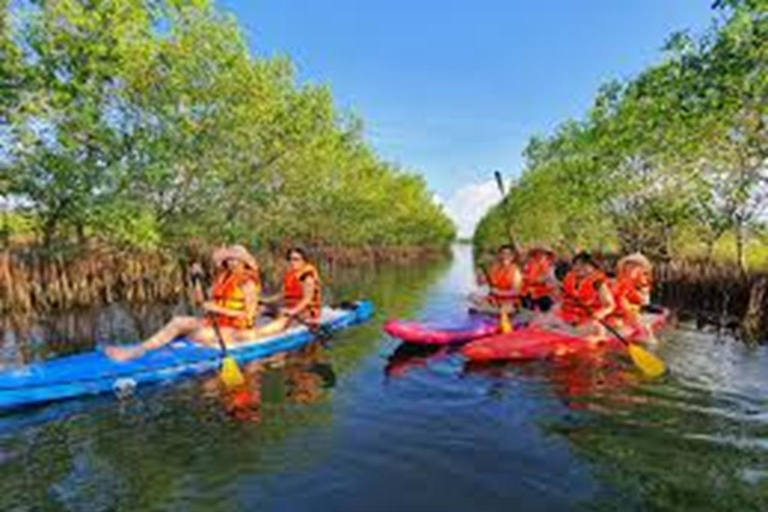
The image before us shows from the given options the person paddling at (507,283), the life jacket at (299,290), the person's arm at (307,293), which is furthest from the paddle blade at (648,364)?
the life jacket at (299,290)

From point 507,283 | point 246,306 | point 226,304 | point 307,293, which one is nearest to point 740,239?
point 507,283

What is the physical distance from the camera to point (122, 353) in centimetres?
1005

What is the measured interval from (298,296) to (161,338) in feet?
13.6

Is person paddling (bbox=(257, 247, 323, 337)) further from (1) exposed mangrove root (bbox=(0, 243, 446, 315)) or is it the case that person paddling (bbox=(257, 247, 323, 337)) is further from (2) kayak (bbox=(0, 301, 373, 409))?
(1) exposed mangrove root (bbox=(0, 243, 446, 315))

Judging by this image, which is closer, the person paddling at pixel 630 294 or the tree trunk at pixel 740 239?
the person paddling at pixel 630 294

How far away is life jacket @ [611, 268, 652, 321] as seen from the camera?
1343cm

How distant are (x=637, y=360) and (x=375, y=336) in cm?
583

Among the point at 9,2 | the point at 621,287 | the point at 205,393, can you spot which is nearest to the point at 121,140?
the point at 9,2

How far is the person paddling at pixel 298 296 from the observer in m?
13.2

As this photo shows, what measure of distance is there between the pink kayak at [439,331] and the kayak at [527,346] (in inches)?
51.6

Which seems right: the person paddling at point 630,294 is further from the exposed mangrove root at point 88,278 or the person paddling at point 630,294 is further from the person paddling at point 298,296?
the exposed mangrove root at point 88,278

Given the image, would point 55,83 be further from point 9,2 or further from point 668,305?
point 668,305

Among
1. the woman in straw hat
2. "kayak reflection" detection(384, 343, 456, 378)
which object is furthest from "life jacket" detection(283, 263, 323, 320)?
the woman in straw hat

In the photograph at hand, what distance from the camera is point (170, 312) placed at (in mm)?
19156
